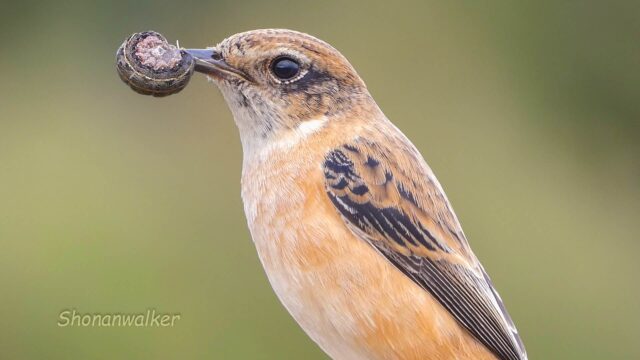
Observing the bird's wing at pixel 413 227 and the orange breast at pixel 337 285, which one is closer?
the orange breast at pixel 337 285

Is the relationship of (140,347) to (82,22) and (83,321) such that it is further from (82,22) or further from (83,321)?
(82,22)

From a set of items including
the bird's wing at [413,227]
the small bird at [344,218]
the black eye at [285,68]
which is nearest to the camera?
the small bird at [344,218]

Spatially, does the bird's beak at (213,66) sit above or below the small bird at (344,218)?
above

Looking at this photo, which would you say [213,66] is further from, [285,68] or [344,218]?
[344,218]

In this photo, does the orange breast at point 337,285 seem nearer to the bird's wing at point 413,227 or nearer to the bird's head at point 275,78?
the bird's wing at point 413,227

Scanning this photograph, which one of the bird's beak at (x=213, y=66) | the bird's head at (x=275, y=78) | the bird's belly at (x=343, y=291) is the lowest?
the bird's belly at (x=343, y=291)

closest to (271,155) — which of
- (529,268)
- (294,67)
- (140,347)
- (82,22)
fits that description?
(294,67)

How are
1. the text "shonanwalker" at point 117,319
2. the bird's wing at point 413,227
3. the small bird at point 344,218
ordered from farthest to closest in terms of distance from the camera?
the text "shonanwalker" at point 117,319, the bird's wing at point 413,227, the small bird at point 344,218

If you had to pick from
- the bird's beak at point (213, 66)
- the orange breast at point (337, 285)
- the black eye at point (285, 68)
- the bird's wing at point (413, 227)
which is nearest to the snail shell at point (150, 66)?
the bird's beak at point (213, 66)
